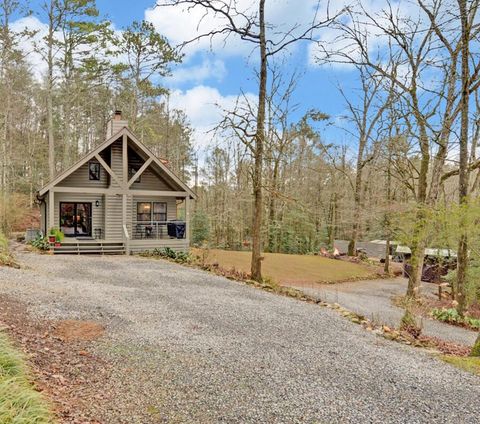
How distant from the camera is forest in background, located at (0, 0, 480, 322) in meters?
9.50

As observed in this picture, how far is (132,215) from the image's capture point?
18.2m

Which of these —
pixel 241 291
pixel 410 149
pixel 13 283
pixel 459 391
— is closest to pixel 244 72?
pixel 410 149

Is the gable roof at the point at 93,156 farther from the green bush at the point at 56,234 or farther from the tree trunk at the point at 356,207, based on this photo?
the tree trunk at the point at 356,207

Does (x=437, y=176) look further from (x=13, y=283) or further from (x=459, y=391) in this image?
(x=13, y=283)

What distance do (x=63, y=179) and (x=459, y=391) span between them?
1617 cm

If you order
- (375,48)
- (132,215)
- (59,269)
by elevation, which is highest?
(375,48)

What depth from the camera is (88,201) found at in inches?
696

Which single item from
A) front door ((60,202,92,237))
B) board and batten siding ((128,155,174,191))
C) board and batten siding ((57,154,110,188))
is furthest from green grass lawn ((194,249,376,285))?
board and batten siding ((57,154,110,188))

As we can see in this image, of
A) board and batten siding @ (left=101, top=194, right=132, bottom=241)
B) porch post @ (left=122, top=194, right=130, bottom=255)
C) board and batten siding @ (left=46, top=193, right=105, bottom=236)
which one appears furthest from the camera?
board and batten siding @ (left=101, top=194, right=132, bottom=241)

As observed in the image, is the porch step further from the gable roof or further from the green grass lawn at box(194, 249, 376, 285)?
the green grass lawn at box(194, 249, 376, 285)

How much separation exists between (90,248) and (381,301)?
1218 centimetres

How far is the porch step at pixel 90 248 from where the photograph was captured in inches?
600

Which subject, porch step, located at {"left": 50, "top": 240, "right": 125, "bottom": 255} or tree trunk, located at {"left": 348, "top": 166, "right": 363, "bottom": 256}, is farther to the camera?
tree trunk, located at {"left": 348, "top": 166, "right": 363, "bottom": 256}

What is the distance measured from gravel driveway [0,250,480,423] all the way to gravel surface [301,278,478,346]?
306 centimetres
